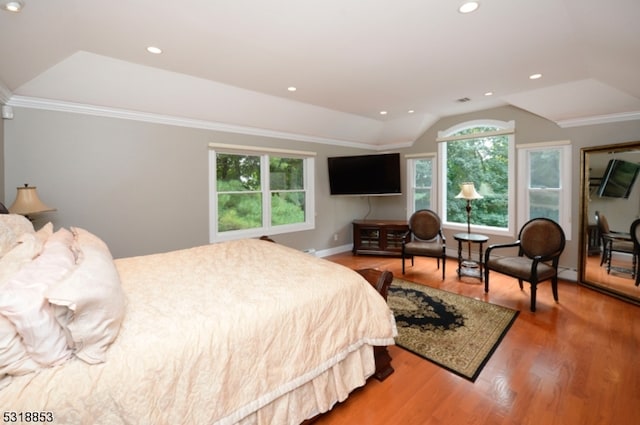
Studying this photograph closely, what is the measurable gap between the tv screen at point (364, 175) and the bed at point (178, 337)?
3.44m

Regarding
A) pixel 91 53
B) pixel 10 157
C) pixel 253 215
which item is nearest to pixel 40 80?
pixel 91 53

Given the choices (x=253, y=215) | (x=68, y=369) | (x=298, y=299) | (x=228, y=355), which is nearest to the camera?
(x=68, y=369)

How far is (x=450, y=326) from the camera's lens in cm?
277

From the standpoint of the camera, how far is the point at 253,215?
477 cm

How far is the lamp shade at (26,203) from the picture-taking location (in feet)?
8.31

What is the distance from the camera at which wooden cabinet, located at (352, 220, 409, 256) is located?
17.6 ft

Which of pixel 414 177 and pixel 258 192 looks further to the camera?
pixel 414 177

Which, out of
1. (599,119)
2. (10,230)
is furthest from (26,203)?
(599,119)

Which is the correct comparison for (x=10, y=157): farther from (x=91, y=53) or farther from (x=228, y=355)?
(x=228, y=355)

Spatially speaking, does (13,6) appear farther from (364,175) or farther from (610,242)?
(610,242)

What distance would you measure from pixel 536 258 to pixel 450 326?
1373mm

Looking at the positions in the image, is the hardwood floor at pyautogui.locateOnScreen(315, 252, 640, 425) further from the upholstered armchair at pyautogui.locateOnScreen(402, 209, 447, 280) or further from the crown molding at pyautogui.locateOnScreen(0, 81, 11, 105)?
the crown molding at pyautogui.locateOnScreen(0, 81, 11, 105)

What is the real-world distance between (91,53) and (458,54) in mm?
3450

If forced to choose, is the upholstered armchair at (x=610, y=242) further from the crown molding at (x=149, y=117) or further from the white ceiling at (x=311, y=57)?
the crown molding at (x=149, y=117)
